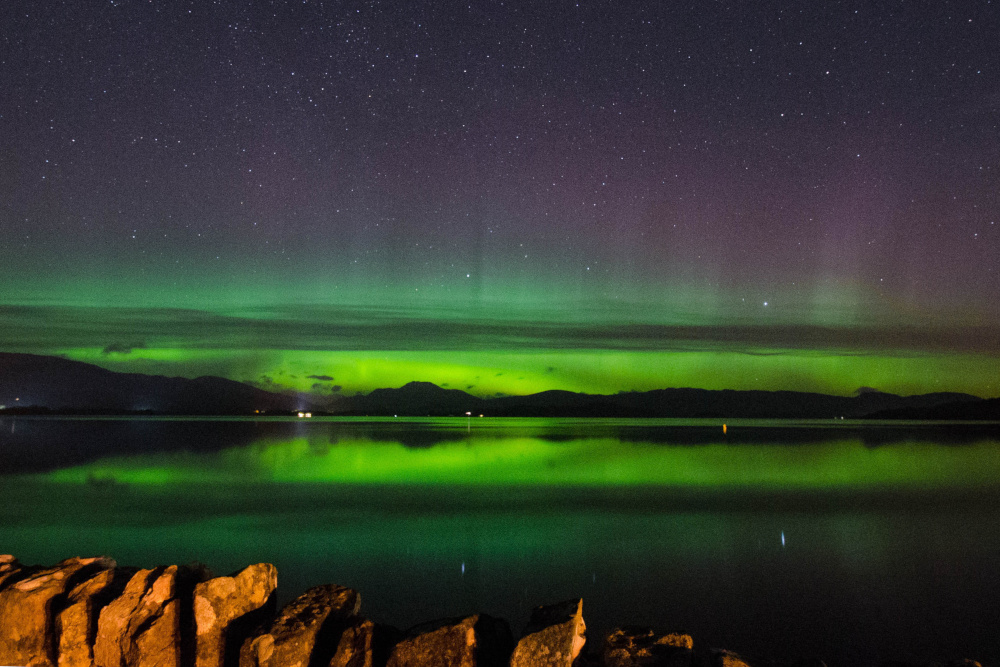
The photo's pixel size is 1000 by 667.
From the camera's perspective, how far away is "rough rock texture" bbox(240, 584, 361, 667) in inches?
215

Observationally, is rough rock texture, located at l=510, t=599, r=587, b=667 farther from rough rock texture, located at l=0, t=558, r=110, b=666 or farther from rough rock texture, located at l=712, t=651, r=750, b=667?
rough rock texture, located at l=0, t=558, r=110, b=666

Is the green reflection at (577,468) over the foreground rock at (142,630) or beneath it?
beneath

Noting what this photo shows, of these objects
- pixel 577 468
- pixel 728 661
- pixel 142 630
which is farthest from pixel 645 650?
pixel 577 468

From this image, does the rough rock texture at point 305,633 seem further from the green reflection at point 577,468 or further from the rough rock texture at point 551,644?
the green reflection at point 577,468

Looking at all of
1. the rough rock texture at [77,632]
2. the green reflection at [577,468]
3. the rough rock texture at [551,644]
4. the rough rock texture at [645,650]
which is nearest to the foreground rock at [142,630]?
the rough rock texture at [77,632]

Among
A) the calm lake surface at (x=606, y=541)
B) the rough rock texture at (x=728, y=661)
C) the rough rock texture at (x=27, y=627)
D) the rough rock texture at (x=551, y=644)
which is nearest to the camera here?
the rough rock texture at (x=728, y=661)

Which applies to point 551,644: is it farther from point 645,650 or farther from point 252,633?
point 252,633

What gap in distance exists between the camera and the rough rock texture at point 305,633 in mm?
5453

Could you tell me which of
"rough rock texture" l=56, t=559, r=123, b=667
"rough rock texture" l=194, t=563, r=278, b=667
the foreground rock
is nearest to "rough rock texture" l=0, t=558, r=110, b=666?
"rough rock texture" l=56, t=559, r=123, b=667

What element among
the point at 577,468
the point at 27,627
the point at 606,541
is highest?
the point at 27,627

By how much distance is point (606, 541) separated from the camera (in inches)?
555

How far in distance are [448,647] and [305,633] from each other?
1.21 metres

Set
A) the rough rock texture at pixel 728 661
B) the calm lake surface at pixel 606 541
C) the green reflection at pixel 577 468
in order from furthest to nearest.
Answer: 1. the green reflection at pixel 577 468
2. the calm lake surface at pixel 606 541
3. the rough rock texture at pixel 728 661

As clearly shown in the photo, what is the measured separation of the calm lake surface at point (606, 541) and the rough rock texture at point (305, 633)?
328 cm
